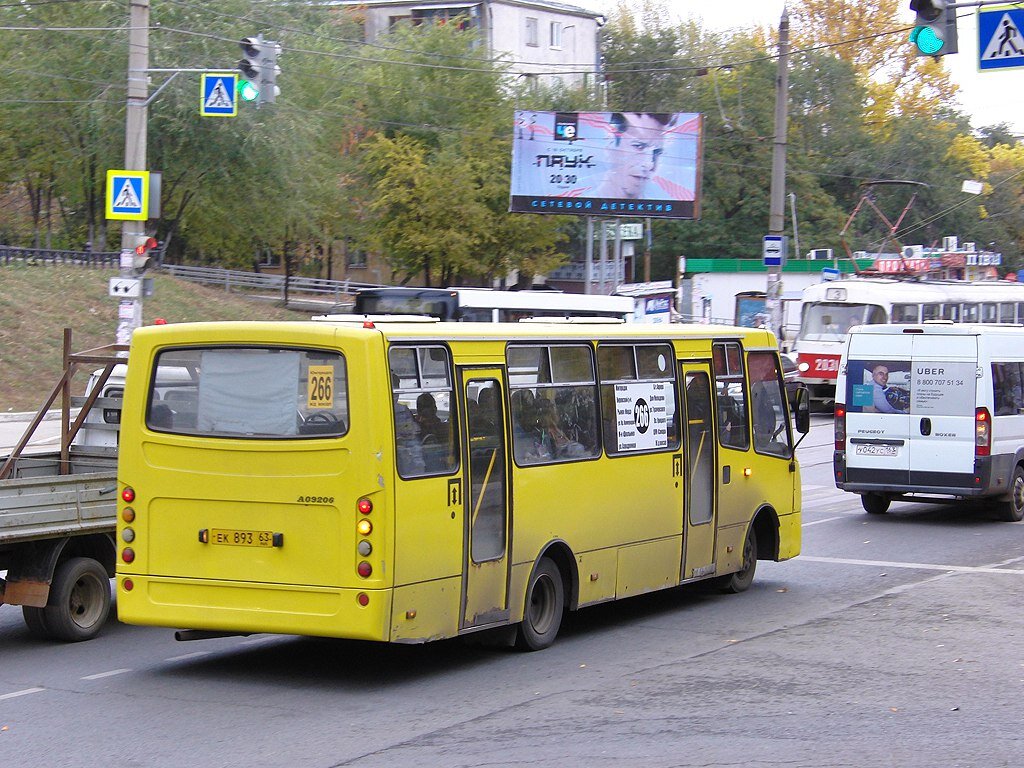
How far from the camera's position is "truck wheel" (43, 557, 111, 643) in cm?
995

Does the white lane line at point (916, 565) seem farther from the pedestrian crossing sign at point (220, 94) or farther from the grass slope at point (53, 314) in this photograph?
the grass slope at point (53, 314)

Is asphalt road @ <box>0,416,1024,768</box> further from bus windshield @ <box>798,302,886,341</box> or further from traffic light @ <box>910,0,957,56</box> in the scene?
bus windshield @ <box>798,302,886,341</box>

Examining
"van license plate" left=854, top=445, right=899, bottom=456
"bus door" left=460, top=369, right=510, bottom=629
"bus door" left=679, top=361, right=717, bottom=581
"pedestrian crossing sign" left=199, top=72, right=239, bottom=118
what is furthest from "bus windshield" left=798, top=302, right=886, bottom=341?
"bus door" left=460, top=369, right=510, bottom=629

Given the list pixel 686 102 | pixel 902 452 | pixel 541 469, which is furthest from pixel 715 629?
pixel 686 102

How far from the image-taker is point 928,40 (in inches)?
530

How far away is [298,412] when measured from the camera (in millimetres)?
8555

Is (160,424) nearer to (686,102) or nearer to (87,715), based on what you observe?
(87,715)

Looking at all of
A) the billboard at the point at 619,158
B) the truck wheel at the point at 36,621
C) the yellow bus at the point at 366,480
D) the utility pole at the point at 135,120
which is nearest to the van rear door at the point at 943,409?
the yellow bus at the point at 366,480

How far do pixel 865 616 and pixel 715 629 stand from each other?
4.43 feet

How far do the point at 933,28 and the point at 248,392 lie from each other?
27.0ft

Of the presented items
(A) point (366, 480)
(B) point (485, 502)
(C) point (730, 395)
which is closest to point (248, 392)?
(A) point (366, 480)

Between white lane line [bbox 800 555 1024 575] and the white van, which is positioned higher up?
the white van

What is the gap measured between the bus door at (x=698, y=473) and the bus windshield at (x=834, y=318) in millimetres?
24311

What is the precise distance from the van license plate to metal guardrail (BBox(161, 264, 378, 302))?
1247 inches
